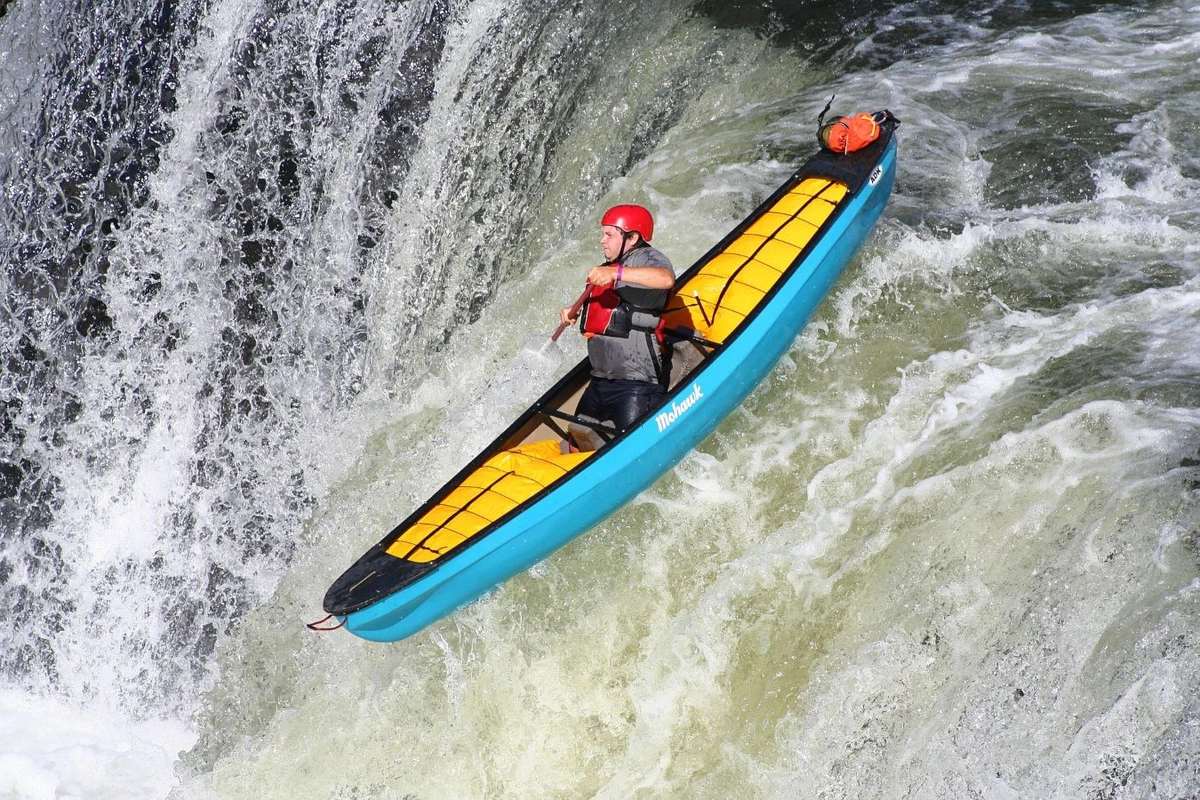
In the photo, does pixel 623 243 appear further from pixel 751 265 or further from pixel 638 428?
pixel 751 265

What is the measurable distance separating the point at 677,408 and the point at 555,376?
41.6 inches

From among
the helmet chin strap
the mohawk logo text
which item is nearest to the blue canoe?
the mohawk logo text

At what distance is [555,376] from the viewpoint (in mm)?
5895

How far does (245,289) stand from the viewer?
21.9 ft

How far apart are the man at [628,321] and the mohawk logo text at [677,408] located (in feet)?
0.25

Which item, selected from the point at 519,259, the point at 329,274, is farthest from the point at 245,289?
the point at 519,259

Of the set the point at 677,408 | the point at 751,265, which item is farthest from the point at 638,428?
the point at 751,265

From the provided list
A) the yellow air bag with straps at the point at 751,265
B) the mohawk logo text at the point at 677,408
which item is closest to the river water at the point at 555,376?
the mohawk logo text at the point at 677,408

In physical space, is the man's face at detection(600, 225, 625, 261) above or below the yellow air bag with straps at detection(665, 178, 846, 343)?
above

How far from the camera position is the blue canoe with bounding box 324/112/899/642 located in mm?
4590

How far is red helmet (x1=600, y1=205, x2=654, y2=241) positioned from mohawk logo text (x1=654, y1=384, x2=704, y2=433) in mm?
790

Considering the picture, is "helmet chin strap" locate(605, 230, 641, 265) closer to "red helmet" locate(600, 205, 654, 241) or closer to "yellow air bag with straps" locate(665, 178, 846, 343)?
"red helmet" locate(600, 205, 654, 241)

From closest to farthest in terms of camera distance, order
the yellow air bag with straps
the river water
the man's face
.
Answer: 1. the river water
2. the man's face
3. the yellow air bag with straps

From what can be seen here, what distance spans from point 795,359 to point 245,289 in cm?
349
